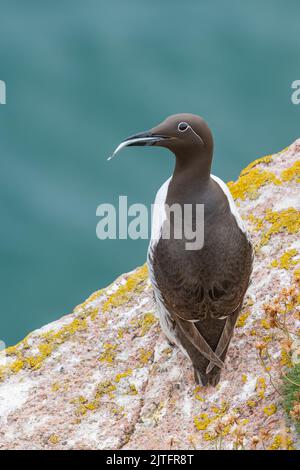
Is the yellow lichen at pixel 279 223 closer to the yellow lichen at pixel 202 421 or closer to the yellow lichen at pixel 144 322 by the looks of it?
the yellow lichen at pixel 144 322

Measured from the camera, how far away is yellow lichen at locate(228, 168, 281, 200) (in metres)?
8.61

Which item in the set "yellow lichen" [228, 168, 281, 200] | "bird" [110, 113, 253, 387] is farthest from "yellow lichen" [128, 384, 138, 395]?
"yellow lichen" [228, 168, 281, 200]

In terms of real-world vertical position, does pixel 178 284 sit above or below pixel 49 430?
above

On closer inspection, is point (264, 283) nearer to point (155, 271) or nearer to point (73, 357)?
point (155, 271)

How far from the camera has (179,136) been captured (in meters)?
6.94

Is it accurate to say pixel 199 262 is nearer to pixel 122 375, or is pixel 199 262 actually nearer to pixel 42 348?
pixel 122 375

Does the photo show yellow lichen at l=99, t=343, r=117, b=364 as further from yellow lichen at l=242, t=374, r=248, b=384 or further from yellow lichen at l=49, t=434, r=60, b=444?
yellow lichen at l=242, t=374, r=248, b=384

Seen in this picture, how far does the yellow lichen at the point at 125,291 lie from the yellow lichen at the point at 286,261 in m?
1.53

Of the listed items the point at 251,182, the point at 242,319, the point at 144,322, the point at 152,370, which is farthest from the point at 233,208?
the point at 152,370

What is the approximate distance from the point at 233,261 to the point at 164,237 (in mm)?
701

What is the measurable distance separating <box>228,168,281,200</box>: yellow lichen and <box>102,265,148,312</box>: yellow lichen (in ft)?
4.84
